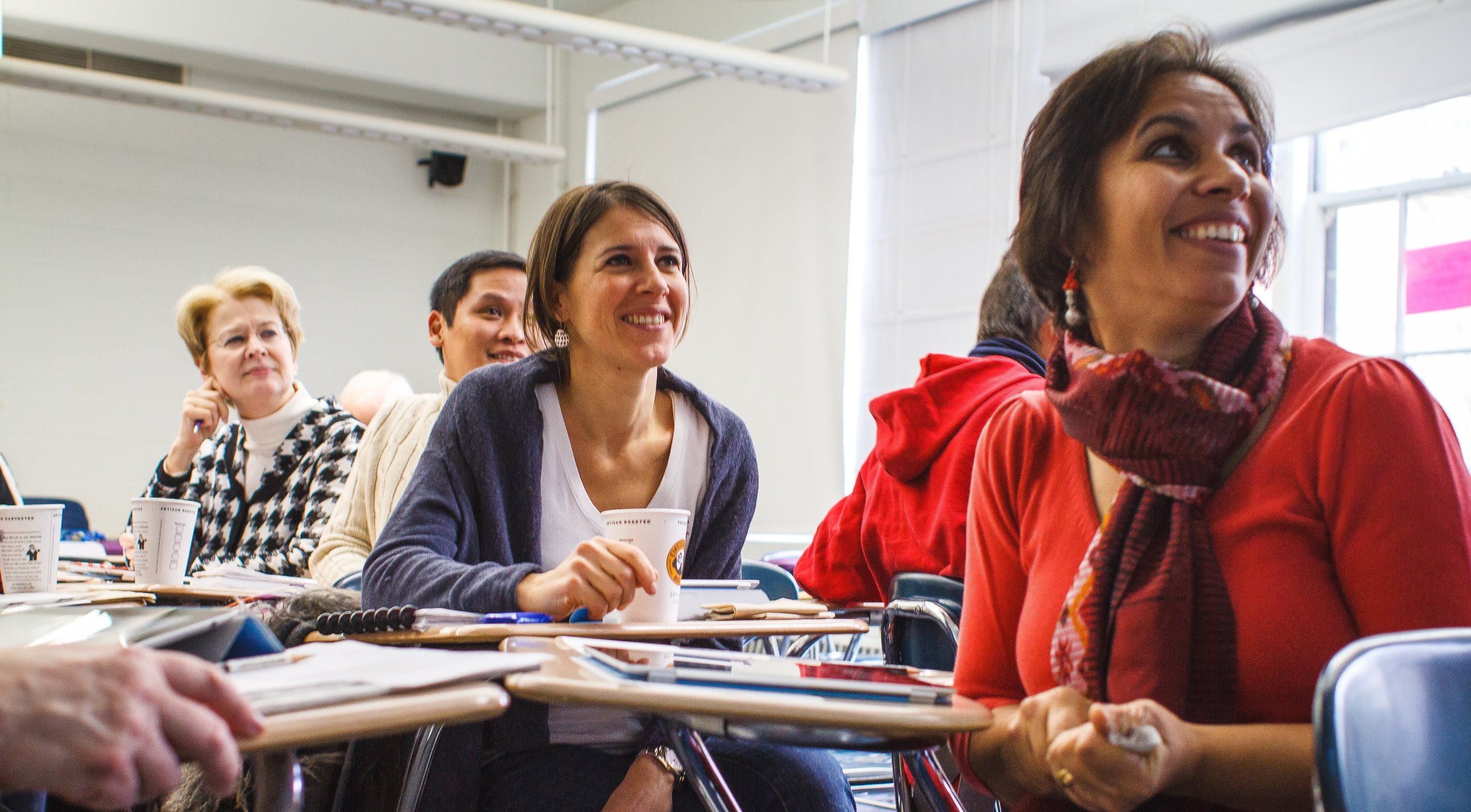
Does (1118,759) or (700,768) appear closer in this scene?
(1118,759)

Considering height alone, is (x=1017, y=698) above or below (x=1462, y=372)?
below

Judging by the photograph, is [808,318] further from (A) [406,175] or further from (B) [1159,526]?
(B) [1159,526]

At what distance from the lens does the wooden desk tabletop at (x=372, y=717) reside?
715mm

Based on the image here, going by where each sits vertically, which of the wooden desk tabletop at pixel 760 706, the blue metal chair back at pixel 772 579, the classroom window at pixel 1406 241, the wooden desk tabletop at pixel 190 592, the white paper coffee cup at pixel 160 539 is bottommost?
the blue metal chair back at pixel 772 579

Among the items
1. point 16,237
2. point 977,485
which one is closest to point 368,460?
point 977,485

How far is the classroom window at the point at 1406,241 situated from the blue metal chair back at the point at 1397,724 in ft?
10.5

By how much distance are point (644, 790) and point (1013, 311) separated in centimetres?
142

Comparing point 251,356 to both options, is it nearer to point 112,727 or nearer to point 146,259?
point 112,727

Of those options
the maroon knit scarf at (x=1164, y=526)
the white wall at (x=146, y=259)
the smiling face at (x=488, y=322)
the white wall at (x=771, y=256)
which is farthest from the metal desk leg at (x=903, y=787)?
the white wall at (x=146, y=259)

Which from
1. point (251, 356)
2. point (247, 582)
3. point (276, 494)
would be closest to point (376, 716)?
point (247, 582)

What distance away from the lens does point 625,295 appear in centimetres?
194

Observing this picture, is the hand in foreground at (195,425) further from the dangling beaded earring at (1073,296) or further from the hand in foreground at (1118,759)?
the hand in foreground at (1118,759)

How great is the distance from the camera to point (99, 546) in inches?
128

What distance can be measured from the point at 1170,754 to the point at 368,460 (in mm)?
2209
